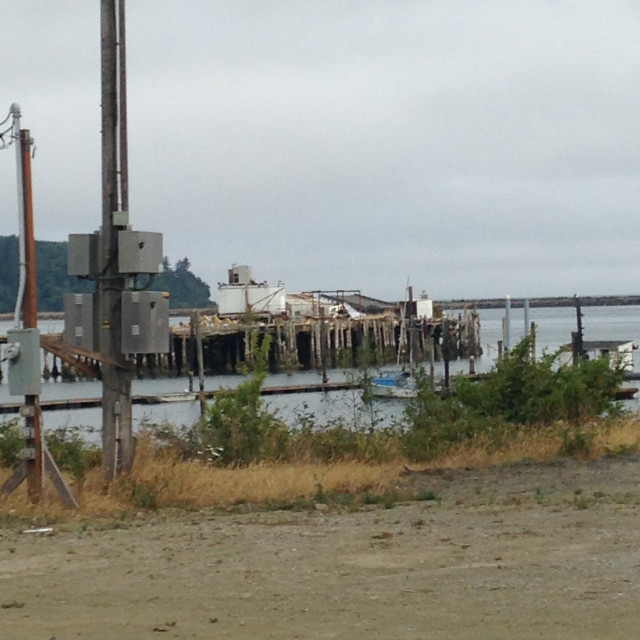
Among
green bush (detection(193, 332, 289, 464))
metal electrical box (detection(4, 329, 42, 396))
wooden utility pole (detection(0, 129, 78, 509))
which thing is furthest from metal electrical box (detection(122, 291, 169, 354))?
green bush (detection(193, 332, 289, 464))

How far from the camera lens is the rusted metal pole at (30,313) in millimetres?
10945

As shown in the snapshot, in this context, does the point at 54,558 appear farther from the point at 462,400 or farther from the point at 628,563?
the point at 462,400

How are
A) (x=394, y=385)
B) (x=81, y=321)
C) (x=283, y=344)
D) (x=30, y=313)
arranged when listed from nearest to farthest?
1. (x=30, y=313)
2. (x=81, y=321)
3. (x=394, y=385)
4. (x=283, y=344)

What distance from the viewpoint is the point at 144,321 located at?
1173cm

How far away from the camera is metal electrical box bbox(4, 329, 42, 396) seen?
35.1 ft

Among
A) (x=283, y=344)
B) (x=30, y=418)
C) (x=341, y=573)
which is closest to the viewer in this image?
(x=341, y=573)

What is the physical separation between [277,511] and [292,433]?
6.11 metres


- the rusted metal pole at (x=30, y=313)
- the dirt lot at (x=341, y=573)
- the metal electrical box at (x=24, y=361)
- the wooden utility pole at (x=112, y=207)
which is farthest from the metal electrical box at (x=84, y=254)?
the dirt lot at (x=341, y=573)

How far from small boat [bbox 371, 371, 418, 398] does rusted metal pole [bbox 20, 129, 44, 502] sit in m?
40.9

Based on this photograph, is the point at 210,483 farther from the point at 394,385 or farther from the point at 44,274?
the point at 44,274

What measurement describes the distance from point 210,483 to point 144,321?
173 cm

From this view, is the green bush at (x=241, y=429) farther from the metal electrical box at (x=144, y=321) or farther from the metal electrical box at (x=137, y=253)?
the metal electrical box at (x=137, y=253)

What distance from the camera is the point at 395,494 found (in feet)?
39.1

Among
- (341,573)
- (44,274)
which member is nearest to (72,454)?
(341,573)
